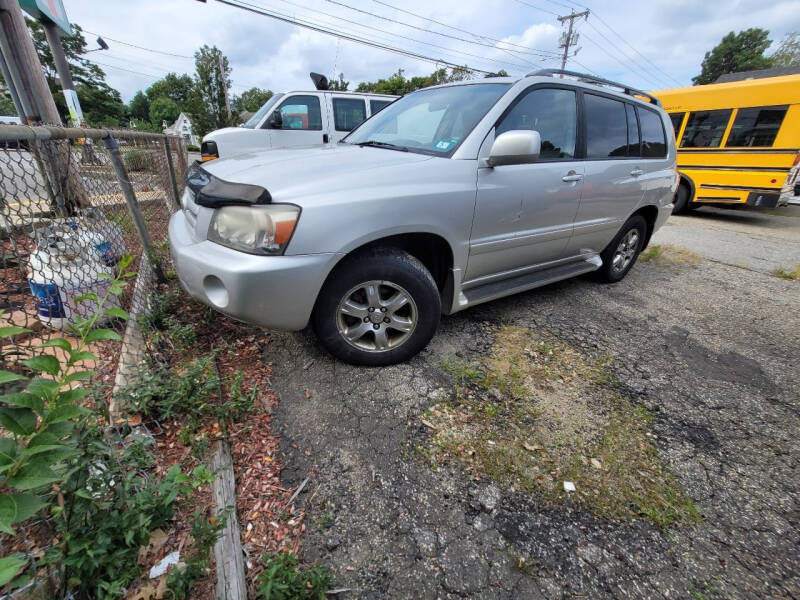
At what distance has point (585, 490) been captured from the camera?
→ 166 centimetres

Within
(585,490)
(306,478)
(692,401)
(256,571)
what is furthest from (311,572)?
(692,401)

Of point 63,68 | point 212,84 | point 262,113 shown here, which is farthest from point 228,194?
point 212,84

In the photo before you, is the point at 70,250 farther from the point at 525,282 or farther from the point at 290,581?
the point at 525,282

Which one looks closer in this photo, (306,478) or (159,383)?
(306,478)

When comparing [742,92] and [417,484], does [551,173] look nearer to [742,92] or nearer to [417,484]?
[417,484]

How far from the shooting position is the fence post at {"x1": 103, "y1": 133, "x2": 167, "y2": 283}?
2570 mm

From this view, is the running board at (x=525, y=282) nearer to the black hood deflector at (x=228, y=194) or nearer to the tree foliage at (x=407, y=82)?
the black hood deflector at (x=228, y=194)

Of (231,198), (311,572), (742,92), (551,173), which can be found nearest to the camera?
(311,572)

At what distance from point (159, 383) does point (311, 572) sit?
4.02 feet

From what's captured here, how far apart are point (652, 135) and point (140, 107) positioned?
91.6m

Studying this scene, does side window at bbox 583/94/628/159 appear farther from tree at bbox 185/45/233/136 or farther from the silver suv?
tree at bbox 185/45/233/136

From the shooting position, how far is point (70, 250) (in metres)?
2.25

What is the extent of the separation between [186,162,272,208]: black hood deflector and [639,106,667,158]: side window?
3.64 m

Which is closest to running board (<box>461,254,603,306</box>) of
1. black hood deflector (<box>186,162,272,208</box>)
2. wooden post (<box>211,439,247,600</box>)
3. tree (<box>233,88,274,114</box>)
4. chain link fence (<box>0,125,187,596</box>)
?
black hood deflector (<box>186,162,272,208</box>)
